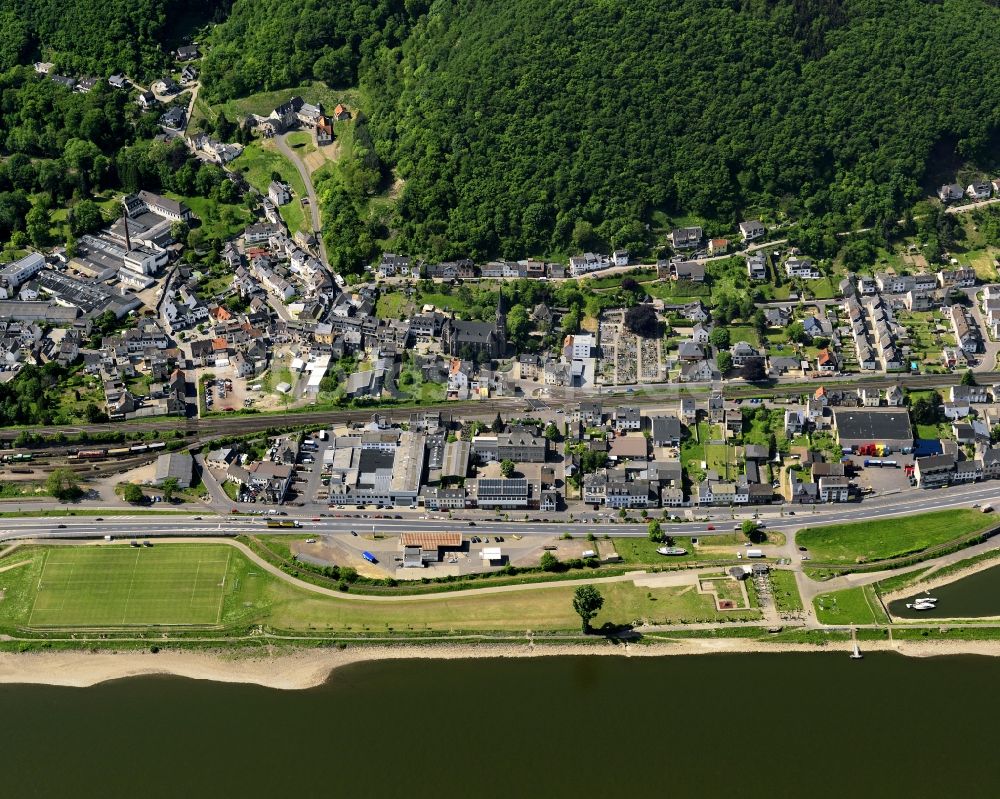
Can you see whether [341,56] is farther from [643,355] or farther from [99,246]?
[643,355]

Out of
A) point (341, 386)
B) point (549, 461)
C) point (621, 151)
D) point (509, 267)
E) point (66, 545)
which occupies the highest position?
point (621, 151)

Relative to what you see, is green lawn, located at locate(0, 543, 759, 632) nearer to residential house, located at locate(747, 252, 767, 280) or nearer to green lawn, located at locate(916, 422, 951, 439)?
green lawn, located at locate(916, 422, 951, 439)

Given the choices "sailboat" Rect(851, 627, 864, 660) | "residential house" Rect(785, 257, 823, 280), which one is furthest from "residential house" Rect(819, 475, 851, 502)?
"residential house" Rect(785, 257, 823, 280)

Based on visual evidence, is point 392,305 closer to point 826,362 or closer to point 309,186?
point 309,186

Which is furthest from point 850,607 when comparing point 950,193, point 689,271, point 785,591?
point 950,193

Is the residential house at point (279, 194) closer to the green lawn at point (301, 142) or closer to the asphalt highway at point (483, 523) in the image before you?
the green lawn at point (301, 142)

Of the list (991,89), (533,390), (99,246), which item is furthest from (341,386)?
(991,89)
